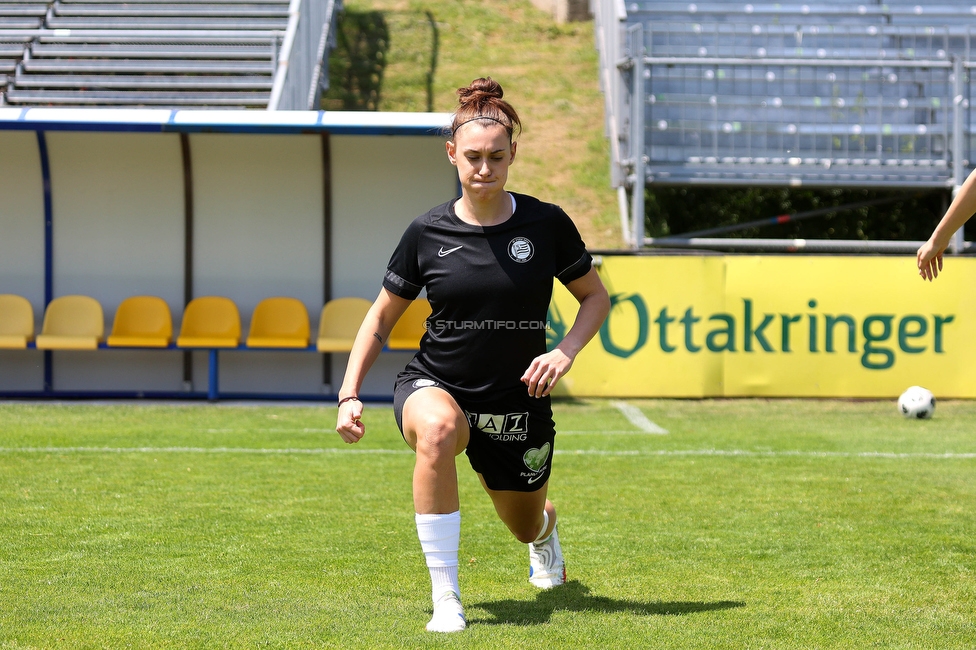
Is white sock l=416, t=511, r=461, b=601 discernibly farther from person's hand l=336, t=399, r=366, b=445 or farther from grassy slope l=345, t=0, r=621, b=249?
grassy slope l=345, t=0, r=621, b=249

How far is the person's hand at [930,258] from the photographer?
4.32 metres

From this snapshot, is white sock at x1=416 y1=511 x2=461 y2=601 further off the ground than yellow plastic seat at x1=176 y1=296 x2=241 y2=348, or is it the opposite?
yellow plastic seat at x1=176 y1=296 x2=241 y2=348

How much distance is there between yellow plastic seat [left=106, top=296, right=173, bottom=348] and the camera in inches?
472

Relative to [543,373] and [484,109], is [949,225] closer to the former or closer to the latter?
[543,373]

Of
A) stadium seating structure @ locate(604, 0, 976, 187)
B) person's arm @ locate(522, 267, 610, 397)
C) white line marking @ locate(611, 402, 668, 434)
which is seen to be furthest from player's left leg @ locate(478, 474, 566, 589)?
stadium seating structure @ locate(604, 0, 976, 187)

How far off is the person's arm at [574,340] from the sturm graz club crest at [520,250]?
0.84ft

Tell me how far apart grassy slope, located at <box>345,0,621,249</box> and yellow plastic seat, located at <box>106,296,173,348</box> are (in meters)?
5.90

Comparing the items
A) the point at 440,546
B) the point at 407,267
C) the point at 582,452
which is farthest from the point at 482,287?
the point at 582,452

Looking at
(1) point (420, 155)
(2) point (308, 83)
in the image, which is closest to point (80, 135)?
(1) point (420, 155)

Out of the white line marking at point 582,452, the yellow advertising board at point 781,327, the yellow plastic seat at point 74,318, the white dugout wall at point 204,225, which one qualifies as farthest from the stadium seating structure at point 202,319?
the white line marking at point 582,452

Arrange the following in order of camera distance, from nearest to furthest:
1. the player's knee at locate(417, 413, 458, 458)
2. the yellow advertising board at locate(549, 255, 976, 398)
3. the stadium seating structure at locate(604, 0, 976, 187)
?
1. the player's knee at locate(417, 413, 458, 458)
2. the yellow advertising board at locate(549, 255, 976, 398)
3. the stadium seating structure at locate(604, 0, 976, 187)

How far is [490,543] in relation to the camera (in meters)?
5.48

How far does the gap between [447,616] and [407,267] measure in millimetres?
1227

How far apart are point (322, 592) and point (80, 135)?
30.0 feet
